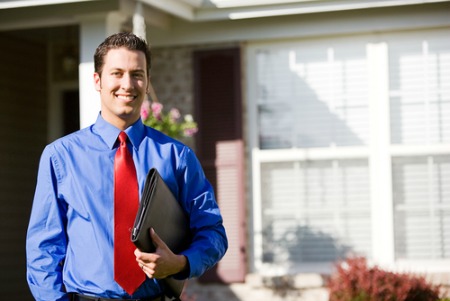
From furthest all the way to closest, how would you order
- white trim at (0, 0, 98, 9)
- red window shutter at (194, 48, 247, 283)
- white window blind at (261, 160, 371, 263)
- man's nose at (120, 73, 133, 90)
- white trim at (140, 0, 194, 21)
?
red window shutter at (194, 48, 247, 283) < white window blind at (261, 160, 371, 263) < white trim at (140, 0, 194, 21) < white trim at (0, 0, 98, 9) < man's nose at (120, 73, 133, 90)

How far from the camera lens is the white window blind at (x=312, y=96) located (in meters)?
8.80

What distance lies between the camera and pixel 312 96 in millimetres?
8891

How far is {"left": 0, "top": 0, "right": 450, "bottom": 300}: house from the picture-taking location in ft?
28.1

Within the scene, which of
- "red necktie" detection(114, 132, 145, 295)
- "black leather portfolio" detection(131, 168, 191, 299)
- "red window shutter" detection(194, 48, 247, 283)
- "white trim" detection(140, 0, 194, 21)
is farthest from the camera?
"red window shutter" detection(194, 48, 247, 283)

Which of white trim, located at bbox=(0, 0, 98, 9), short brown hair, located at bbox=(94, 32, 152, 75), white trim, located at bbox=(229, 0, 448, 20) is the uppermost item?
white trim, located at bbox=(229, 0, 448, 20)

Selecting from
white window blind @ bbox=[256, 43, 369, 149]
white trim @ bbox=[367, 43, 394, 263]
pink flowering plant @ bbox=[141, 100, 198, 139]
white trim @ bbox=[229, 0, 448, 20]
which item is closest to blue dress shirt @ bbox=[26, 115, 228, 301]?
pink flowering plant @ bbox=[141, 100, 198, 139]

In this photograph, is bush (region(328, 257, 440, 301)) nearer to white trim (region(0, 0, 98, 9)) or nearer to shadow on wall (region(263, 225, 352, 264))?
shadow on wall (region(263, 225, 352, 264))

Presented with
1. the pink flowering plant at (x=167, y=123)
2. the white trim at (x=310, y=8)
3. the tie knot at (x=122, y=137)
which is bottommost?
the tie knot at (x=122, y=137)

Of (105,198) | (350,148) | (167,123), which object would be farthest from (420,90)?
(105,198)

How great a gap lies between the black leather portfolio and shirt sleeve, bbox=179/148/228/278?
4cm

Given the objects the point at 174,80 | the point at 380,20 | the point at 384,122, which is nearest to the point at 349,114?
the point at 384,122

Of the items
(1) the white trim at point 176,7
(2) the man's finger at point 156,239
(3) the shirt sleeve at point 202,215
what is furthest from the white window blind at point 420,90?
(2) the man's finger at point 156,239

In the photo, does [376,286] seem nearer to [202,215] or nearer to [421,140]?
[421,140]

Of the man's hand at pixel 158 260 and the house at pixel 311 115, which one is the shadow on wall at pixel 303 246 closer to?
the house at pixel 311 115
